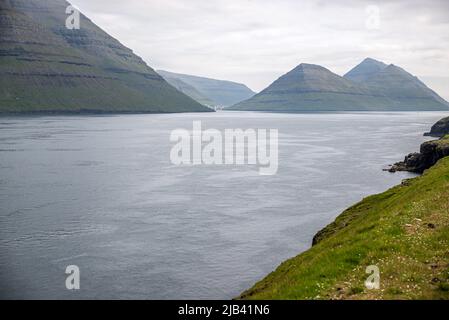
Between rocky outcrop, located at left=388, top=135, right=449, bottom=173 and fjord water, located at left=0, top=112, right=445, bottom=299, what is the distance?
4.87 m

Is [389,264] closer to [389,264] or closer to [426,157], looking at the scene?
[389,264]

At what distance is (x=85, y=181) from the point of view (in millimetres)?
103125

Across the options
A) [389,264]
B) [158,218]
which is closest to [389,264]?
[389,264]

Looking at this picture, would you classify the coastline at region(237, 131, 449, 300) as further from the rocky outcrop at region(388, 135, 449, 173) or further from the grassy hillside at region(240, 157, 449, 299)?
the rocky outcrop at region(388, 135, 449, 173)

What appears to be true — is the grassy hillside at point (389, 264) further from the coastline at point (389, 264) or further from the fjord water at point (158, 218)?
the fjord water at point (158, 218)

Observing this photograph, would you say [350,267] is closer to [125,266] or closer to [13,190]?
[125,266]

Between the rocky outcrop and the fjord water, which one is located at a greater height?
the rocky outcrop

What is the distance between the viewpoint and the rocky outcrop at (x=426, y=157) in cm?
9831

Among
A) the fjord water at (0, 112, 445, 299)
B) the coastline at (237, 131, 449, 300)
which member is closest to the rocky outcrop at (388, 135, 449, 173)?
the fjord water at (0, 112, 445, 299)

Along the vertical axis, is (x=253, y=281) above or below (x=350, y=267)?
below

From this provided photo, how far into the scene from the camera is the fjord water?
1865 inches

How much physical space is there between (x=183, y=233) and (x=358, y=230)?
3372cm

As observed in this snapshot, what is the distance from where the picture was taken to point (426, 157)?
111 metres

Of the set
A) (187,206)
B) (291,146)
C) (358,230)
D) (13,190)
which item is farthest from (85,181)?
(291,146)
